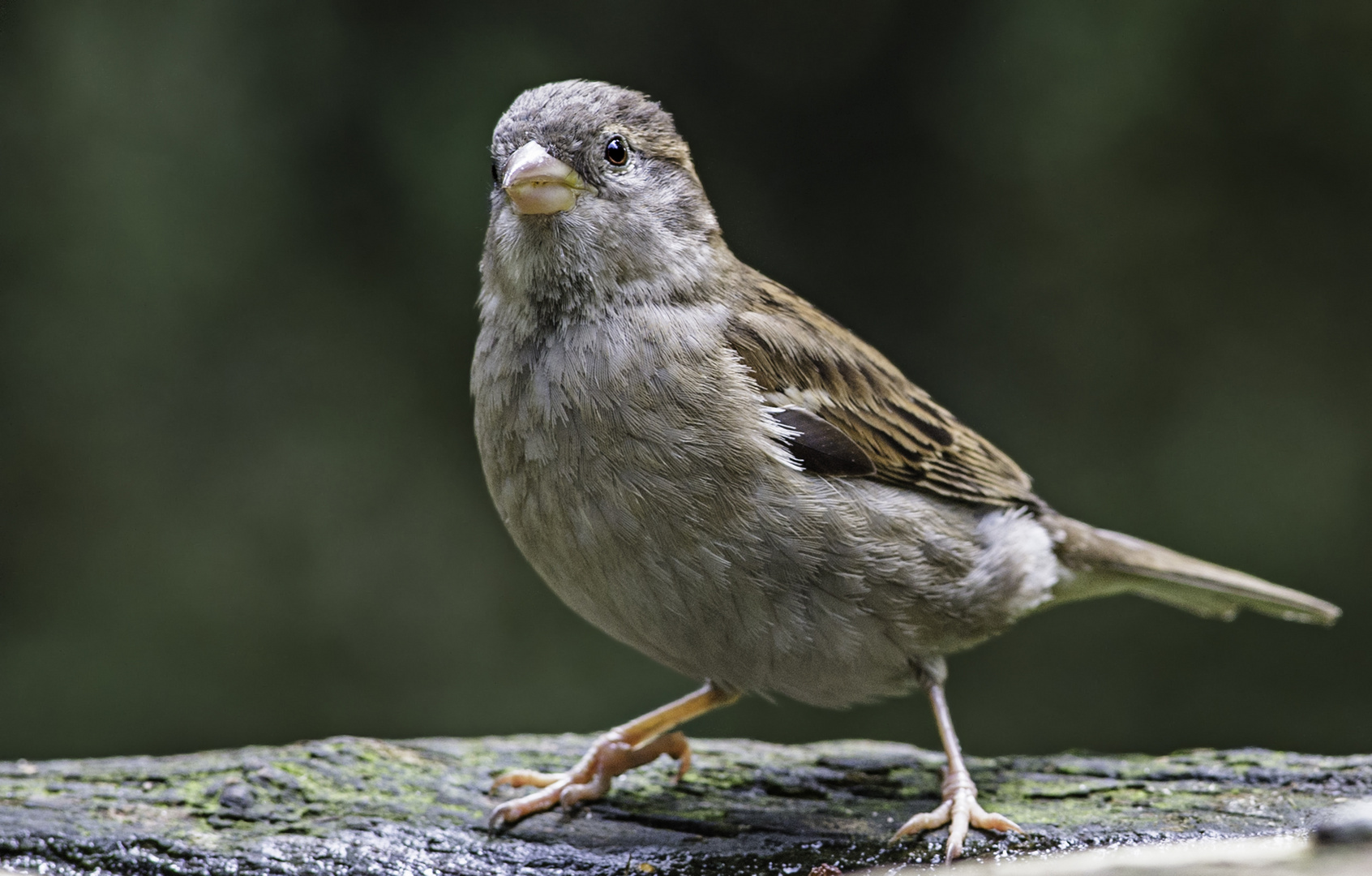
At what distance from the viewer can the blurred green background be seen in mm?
5262

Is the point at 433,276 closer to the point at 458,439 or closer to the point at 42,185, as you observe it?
the point at 458,439

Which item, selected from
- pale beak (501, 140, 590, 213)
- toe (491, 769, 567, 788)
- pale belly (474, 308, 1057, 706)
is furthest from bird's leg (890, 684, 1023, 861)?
pale beak (501, 140, 590, 213)

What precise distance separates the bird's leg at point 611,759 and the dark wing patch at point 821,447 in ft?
2.76

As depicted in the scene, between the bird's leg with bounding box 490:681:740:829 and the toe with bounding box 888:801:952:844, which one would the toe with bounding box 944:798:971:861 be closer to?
the toe with bounding box 888:801:952:844

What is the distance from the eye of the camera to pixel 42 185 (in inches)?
213

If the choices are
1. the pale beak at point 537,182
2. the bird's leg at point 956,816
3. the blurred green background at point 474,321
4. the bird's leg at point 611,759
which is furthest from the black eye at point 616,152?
the blurred green background at point 474,321

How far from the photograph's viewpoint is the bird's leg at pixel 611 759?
3.39m

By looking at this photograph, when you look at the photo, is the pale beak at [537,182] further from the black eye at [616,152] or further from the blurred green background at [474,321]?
the blurred green background at [474,321]

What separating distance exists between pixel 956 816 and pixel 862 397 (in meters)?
1.16

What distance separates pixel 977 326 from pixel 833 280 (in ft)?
2.25

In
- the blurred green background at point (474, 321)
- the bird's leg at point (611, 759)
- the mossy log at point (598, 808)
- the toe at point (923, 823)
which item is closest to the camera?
the mossy log at point (598, 808)

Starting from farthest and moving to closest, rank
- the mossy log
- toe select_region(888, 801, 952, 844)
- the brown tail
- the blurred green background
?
the blurred green background → the brown tail → toe select_region(888, 801, 952, 844) → the mossy log

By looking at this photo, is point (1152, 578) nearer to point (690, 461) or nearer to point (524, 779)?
point (690, 461)

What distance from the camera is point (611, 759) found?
3510 millimetres
